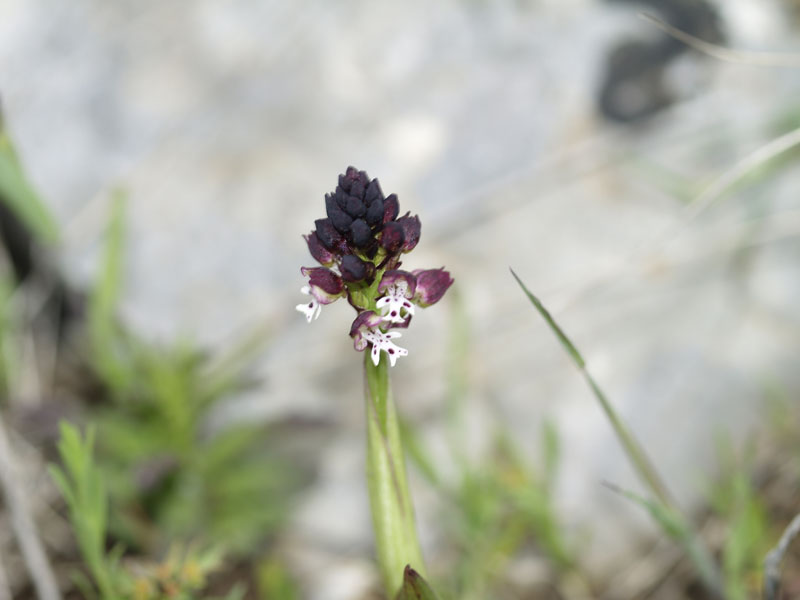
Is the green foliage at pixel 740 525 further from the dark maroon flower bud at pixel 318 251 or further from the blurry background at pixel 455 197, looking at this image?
the dark maroon flower bud at pixel 318 251

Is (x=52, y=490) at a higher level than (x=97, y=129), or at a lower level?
lower

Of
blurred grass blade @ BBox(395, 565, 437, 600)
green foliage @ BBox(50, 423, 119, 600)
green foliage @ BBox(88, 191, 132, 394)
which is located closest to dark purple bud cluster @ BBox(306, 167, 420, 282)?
blurred grass blade @ BBox(395, 565, 437, 600)

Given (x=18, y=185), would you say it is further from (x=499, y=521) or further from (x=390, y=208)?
(x=499, y=521)

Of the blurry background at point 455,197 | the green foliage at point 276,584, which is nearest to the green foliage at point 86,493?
the green foliage at point 276,584

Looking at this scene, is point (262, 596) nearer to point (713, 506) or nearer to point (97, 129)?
point (713, 506)

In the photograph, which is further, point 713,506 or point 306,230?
point 306,230

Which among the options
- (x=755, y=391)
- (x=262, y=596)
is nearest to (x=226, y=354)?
(x=262, y=596)

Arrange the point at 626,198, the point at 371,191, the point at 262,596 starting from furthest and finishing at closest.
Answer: the point at 626,198, the point at 262,596, the point at 371,191
